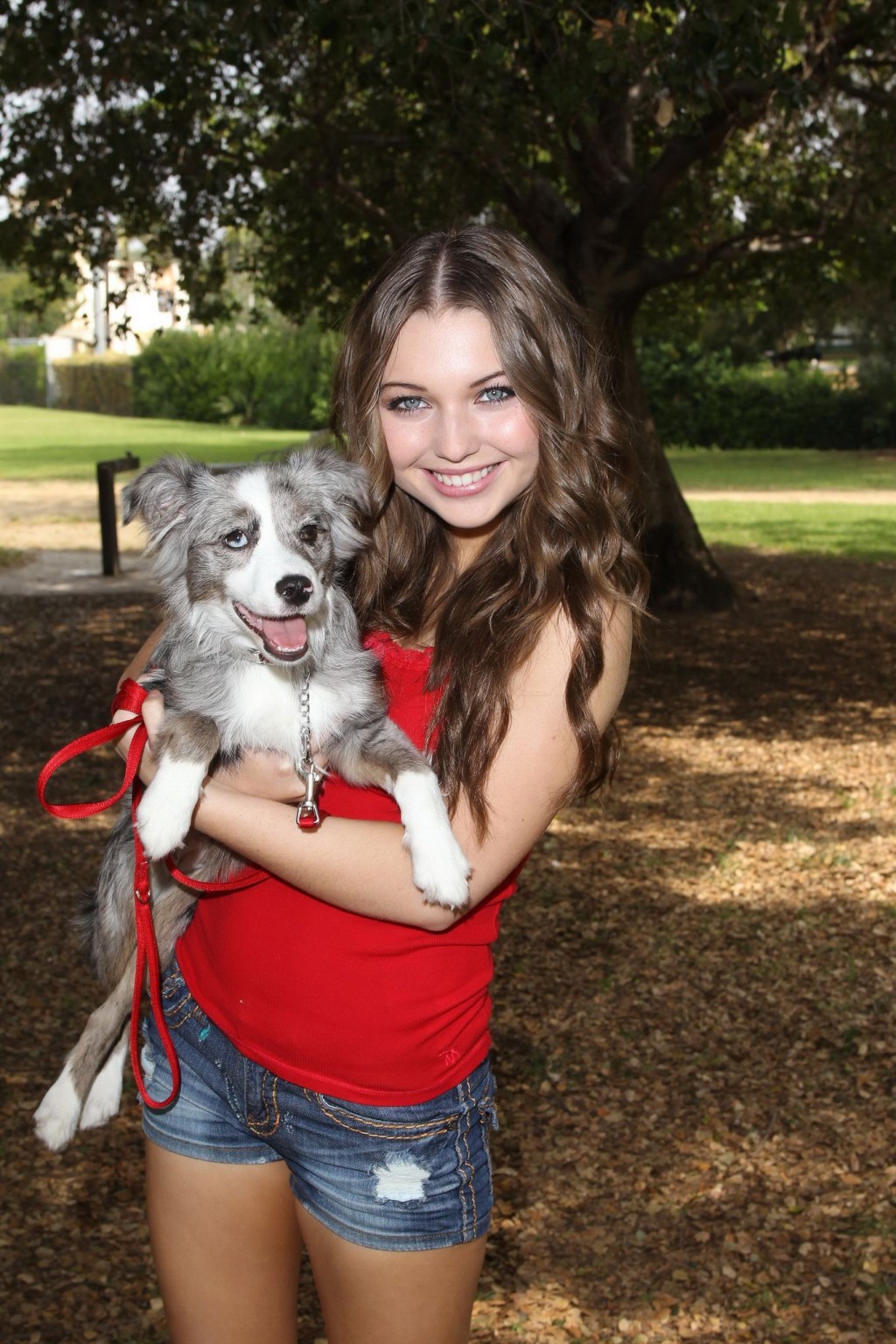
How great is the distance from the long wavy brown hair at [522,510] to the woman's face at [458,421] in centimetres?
3

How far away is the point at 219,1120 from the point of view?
246cm

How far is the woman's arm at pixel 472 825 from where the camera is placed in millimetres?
2295

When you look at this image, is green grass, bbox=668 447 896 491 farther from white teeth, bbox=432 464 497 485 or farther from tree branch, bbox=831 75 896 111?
white teeth, bbox=432 464 497 485

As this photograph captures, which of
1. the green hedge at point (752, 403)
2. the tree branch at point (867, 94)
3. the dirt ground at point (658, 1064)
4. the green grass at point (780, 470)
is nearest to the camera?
the dirt ground at point (658, 1064)

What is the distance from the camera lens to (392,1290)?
7.48 ft

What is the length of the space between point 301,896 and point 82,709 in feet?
27.5

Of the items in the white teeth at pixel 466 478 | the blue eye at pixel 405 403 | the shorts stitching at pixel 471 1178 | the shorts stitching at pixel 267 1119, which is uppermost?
the blue eye at pixel 405 403

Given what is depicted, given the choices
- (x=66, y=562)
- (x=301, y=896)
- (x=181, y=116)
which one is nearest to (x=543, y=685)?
(x=301, y=896)

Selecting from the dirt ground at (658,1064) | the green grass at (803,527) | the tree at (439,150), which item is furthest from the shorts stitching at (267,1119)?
the green grass at (803,527)

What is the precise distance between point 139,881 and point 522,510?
1.07 metres

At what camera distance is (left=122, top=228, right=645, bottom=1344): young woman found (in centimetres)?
231

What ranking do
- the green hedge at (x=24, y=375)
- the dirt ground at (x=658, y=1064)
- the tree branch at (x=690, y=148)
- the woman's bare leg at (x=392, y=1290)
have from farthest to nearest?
1. the green hedge at (x=24, y=375)
2. the tree branch at (x=690, y=148)
3. the dirt ground at (x=658, y=1064)
4. the woman's bare leg at (x=392, y=1290)

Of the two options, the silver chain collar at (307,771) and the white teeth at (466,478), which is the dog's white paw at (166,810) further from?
the white teeth at (466,478)

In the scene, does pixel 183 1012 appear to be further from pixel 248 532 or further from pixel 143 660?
pixel 248 532
